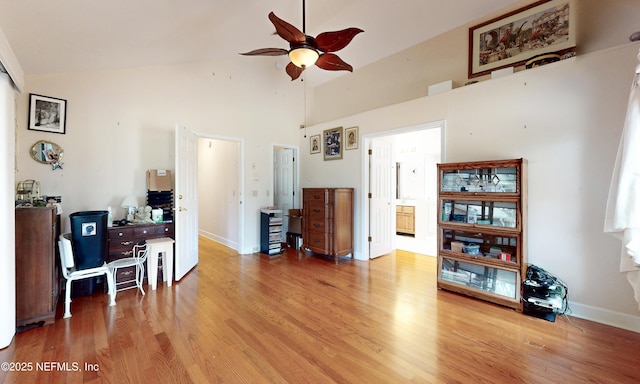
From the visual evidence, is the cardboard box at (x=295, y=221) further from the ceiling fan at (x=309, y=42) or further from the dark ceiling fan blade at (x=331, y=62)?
the ceiling fan at (x=309, y=42)

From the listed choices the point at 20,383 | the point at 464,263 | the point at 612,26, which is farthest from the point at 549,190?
the point at 20,383

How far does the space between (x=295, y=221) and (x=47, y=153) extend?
386 cm

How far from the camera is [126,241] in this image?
322 centimetres

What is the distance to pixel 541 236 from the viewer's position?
276cm

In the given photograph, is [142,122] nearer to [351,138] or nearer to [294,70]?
[294,70]

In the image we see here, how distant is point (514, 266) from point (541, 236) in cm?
45

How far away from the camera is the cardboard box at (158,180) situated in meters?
3.66

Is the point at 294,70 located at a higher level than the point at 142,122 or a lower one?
higher

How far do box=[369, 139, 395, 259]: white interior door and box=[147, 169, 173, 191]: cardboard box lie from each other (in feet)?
10.4

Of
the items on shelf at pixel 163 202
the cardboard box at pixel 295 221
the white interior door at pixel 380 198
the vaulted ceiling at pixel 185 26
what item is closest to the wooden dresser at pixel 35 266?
the items on shelf at pixel 163 202

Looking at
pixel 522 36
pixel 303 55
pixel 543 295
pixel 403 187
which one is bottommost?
pixel 543 295

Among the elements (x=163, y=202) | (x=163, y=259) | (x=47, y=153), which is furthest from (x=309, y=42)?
(x=47, y=153)

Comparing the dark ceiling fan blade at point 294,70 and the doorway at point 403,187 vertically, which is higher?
the dark ceiling fan blade at point 294,70

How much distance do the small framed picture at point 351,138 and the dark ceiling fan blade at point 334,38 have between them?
2.04 meters
